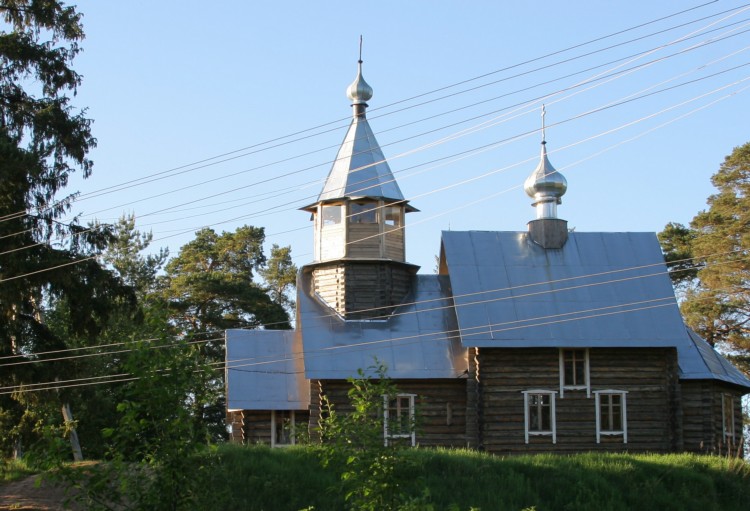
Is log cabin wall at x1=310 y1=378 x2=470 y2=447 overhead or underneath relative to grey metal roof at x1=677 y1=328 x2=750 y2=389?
underneath

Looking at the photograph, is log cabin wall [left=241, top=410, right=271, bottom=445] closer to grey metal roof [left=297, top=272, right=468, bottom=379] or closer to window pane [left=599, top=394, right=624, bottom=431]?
grey metal roof [left=297, top=272, right=468, bottom=379]

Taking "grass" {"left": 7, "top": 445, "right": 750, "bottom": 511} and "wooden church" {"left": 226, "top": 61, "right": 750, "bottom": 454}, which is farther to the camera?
"wooden church" {"left": 226, "top": 61, "right": 750, "bottom": 454}

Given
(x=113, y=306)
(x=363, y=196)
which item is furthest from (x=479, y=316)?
(x=113, y=306)

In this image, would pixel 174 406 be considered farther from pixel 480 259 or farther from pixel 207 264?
pixel 207 264

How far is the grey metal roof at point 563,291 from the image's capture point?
1163 inches

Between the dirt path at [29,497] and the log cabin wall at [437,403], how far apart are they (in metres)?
8.43

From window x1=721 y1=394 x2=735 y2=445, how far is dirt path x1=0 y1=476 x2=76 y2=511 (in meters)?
18.2

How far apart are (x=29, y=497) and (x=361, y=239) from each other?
12621 mm

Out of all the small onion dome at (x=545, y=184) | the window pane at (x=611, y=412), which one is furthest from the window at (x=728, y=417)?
the small onion dome at (x=545, y=184)

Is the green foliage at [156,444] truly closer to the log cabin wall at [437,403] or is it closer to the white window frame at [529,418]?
the log cabin wall at [437,403]

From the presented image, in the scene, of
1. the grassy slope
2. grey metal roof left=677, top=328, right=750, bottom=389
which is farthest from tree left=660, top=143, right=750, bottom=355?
the grassy slope

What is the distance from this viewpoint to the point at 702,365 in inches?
1188

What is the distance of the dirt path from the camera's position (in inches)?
841

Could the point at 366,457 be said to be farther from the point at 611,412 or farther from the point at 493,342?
the point at 611,412
